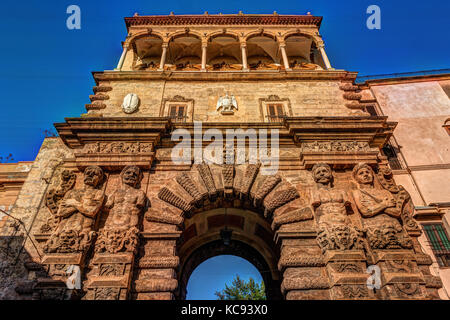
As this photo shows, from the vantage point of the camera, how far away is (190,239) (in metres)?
9.25

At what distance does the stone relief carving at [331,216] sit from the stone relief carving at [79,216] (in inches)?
218

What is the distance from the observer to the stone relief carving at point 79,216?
5.98m

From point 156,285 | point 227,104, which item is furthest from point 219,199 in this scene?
point 227,104

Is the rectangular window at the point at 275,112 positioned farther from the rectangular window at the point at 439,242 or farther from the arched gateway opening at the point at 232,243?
the rectangular window at the point at 439,242

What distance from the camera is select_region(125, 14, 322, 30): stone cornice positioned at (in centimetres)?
1262

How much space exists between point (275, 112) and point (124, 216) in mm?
6006

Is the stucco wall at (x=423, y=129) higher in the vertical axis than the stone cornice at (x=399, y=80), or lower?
lower

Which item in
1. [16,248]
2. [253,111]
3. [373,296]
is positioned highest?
[253,111]

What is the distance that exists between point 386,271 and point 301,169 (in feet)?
10.5

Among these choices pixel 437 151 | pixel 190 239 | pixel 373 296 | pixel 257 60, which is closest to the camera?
pixel 373 296

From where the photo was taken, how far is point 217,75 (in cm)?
1019

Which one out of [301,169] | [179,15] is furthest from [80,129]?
[179,15]

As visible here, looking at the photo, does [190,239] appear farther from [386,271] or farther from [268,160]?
[386,271]

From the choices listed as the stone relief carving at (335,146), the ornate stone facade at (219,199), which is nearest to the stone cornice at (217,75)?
the ornate stone facade at (219,199)
